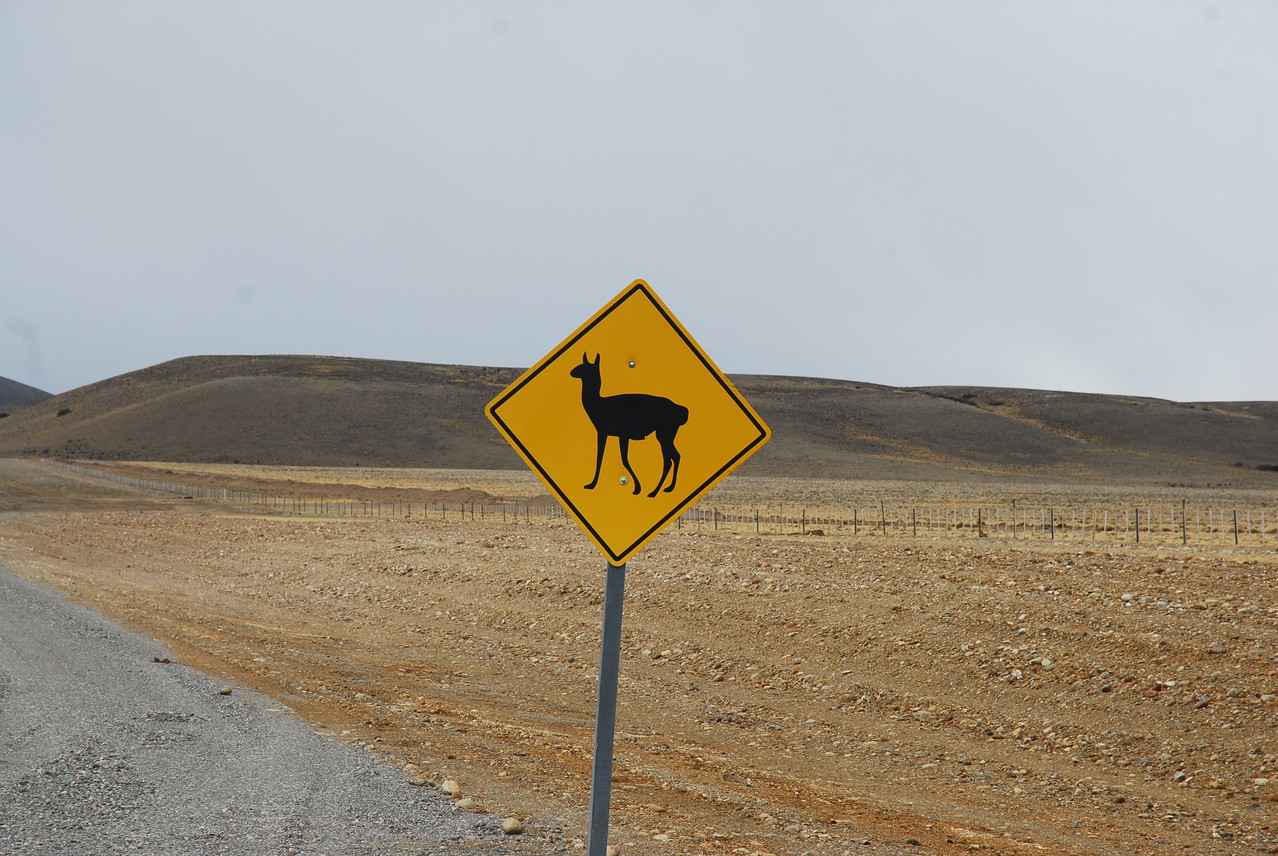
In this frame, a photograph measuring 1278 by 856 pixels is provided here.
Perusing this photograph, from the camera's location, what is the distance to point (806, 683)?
13.4m

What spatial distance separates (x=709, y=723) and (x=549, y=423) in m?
8.40

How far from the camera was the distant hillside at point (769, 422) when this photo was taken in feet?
393

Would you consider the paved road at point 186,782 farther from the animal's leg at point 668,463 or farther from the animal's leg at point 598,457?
the animal's leg at point 668,463

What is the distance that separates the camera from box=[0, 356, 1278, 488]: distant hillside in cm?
11975

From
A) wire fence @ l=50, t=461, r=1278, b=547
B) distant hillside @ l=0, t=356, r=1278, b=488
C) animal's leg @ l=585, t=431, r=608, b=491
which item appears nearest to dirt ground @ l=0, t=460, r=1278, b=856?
animal's leg @ l=585, t=431, r=608, b=491

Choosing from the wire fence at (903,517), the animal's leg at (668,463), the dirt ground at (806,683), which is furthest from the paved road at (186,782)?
the wire fence at (903,517)

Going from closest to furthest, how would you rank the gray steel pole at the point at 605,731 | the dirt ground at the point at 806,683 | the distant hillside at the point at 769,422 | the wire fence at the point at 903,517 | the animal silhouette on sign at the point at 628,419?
1. the gray steel pole at the point at 605,731
2. the animal silhouette on sign at the point at 628,419
3. the dirt ground at the point at 806,683
4. the wire fence at the point at 903,517
5. the distant hillside at the point at 769,422

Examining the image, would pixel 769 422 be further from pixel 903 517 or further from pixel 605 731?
pixel 605 731

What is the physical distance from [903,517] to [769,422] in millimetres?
91262

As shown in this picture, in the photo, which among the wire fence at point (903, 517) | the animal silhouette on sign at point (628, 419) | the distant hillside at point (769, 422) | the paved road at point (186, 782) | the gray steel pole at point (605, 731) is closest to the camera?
the gray steel pole at point (605, 731)

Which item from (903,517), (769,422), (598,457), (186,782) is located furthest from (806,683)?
(769,422)

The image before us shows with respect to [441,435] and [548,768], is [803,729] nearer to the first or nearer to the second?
[548,768]

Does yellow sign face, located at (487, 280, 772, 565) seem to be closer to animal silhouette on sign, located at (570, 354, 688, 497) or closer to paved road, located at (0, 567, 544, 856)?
animal silhouette on sign, located at (570, 354, 688, 497)

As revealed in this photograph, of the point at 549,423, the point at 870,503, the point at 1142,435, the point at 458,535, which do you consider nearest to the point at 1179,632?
the point at 549,423
